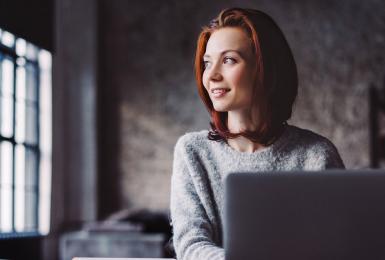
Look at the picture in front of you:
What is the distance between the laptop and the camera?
85 cm

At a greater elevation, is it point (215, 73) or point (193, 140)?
point (215, 73)

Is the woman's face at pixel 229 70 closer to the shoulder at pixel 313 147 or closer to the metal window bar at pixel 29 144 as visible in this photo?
the shoulder at pixel 313 147

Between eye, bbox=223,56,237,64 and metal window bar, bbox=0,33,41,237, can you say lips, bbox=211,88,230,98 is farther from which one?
metal window bar, bbox=0,33,41,237

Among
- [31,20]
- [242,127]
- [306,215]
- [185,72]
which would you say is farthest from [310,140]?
[185,72]

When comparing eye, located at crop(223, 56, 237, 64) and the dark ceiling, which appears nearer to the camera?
eye, located at crop(223, 56, 237, 64)

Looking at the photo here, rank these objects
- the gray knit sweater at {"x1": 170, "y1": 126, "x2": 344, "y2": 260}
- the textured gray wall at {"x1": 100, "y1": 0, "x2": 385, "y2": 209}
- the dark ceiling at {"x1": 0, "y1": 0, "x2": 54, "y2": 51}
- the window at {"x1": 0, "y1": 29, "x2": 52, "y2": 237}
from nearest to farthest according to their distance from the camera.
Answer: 1. the gray knit sweater at {"x1": 170, "y1": 126, "x2": 344, "y2": 260}
2. the dark ceiling at {"x1": 0, "y1": 0, "x2": 54, "y2": 51}
3. the window at {"x1": 0, "y1": 29, "x2": 52, "y2": 237}
4. the textured gray wall at {"x1": 100, "y1": 0, "x2": 385, "y2": 209}

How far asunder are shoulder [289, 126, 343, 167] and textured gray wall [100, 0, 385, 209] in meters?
4.86

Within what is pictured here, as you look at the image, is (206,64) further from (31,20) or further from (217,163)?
(31,20)

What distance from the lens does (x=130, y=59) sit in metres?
6.52

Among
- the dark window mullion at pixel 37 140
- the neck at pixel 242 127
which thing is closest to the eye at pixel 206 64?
the neck at pixel 242 127

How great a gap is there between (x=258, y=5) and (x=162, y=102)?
1.36 m

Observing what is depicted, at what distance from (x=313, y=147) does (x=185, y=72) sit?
16.7ft

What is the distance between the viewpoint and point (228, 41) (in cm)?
129

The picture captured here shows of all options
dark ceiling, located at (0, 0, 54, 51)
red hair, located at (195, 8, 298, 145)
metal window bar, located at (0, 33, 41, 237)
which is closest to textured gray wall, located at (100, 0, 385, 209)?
dark ceiling, located at (0, 0, 54, 51)
